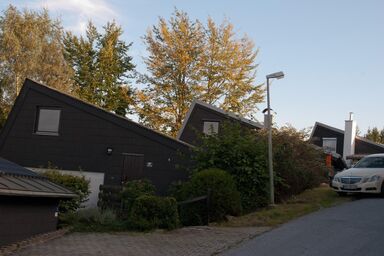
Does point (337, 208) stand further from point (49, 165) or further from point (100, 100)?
point (100, 100)

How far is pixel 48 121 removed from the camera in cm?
2386

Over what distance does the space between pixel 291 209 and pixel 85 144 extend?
35.7 ft

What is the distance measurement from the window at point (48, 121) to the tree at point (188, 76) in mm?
14598

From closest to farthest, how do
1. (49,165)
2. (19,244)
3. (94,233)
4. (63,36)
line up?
(19,244)
(94,233)
(49,165)
(63,36)

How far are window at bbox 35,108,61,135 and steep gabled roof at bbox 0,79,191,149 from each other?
70cm

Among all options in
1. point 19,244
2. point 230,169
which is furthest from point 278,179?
point 19,244

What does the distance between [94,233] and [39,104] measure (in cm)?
1238

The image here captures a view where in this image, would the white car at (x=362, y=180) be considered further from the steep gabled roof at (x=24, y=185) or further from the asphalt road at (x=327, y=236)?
the steep gabled roof at (x=24, y=185)

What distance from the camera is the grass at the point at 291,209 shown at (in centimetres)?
1403

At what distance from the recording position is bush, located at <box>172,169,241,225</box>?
Result: 1487 cm

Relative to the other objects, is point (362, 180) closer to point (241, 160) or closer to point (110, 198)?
point (241, 160)

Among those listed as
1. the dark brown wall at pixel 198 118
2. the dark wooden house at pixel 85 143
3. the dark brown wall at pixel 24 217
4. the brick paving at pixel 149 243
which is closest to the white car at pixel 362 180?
the brick paving at pixel 149 243

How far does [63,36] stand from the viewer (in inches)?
1722

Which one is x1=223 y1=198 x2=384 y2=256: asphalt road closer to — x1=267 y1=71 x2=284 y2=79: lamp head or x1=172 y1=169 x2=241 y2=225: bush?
x1=172 y1=169 x2=241 y2=225: bush
